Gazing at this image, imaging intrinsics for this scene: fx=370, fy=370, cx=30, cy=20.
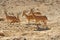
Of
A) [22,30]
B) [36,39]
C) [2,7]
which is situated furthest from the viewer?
[2,7]

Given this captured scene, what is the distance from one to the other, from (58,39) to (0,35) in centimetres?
164

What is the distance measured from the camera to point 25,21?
1189cm

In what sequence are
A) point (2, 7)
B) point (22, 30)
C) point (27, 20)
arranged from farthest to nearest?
point (2, 7) < point (27, 20) < point (22, 30)

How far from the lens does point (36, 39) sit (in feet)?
33.2

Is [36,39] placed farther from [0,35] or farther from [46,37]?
[0,35]

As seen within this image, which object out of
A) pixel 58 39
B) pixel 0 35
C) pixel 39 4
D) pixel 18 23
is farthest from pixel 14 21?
pixel 39 4

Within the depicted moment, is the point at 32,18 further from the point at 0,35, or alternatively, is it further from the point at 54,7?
the point at 54,7

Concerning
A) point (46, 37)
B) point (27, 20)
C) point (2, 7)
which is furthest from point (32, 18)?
point (2, 7)

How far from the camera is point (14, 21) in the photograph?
38.0ft

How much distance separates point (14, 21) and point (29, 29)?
2.45 ft

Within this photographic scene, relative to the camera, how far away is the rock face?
1035cm

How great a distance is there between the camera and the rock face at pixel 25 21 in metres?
10.4

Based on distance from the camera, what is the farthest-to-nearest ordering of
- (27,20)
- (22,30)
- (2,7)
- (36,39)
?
(2,7), (27,20), (22,30), (36,39)

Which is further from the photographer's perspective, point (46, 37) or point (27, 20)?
point (27, 20)
